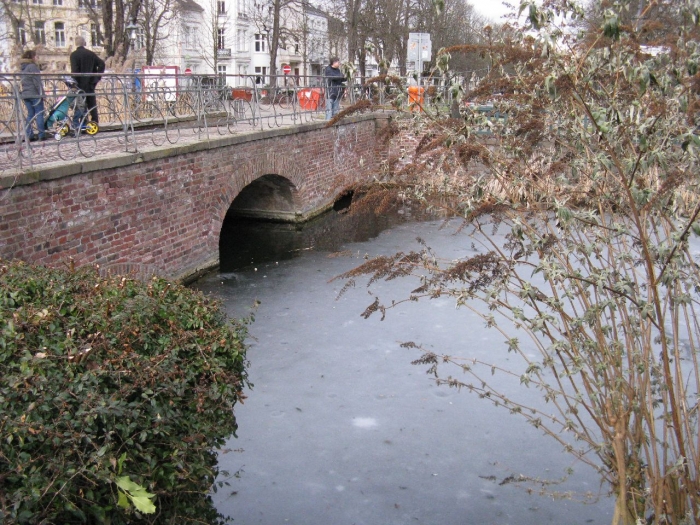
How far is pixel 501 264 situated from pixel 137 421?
2.16 m

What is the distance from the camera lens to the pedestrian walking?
855 cm

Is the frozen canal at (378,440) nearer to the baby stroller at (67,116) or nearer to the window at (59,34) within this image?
the baby stroller at (67,116)

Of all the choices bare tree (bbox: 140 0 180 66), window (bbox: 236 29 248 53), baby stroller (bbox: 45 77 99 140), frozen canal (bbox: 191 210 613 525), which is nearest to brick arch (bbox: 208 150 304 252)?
baby stroller (bbox: 45 77 99 140)

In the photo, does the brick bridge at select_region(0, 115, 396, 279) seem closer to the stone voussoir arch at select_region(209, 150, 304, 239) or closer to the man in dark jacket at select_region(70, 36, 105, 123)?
the stone voussoir arch at select_region(209, 150, 304, 239)

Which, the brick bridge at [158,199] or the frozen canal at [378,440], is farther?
the brick bridge at [158,199]

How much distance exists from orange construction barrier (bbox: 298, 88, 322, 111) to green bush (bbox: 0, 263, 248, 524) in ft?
44.4

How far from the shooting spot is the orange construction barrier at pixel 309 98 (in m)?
17.0

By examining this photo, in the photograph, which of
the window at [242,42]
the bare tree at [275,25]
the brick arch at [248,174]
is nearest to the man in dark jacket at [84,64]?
the brick arch at [248,174]

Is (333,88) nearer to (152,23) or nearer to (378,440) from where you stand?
(378,440)

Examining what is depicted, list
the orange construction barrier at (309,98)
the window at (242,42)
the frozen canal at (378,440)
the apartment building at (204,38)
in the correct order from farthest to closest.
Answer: the window at (242,42), the apartment building at (204,38), the orange construction barrier at (309,98), the frozen canal at (378,440)

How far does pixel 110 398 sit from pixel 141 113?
9965mm

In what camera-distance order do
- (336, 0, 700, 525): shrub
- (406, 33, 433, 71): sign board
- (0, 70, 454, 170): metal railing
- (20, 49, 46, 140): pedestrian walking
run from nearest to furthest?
(336, 0, 700, 525): shrub < (20, 49, 46, 140): pedestrian walking < (0, 70, 454, 170): metal railing < (406, 33, 433, 71): sign board

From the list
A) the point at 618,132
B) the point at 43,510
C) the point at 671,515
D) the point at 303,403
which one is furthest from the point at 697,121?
the point at 303,403

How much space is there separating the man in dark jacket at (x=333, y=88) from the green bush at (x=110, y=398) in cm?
1341
